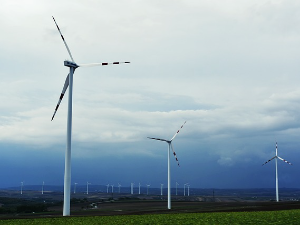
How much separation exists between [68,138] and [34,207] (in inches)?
2589

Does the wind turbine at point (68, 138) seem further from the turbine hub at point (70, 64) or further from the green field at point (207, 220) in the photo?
the green field at point (207, 220)

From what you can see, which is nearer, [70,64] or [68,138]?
[68,138]

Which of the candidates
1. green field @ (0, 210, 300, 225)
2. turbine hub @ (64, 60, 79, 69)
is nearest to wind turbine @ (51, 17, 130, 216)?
turbine hub @ (64, 60, 79, 69)

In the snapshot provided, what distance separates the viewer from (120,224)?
3803cm

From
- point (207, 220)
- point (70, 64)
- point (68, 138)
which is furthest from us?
point (70, 64)

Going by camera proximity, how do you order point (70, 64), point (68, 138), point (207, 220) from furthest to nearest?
point (70, 64) → point (68, 138) → point (207, 220)

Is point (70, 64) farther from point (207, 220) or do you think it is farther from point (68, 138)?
point (207, 220)

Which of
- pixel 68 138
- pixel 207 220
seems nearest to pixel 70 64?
pixel 68 138

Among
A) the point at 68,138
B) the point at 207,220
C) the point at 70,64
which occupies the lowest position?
the point at 207,220

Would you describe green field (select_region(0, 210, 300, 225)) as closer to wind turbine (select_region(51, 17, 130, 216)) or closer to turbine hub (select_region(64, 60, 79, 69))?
wind turbine (select_region(51, 17, 130, 216))

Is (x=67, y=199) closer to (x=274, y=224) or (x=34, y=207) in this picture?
(x=274, y=224)

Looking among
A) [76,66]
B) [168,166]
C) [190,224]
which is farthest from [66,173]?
[168,166]

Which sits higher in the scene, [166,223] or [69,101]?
[69,101]

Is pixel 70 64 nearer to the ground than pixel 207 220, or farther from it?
farther from it
